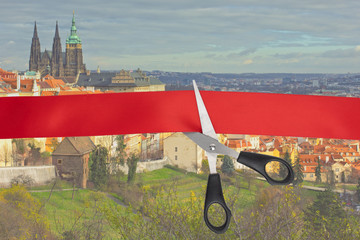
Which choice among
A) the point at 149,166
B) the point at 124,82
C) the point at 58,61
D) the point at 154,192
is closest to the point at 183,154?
the point at 149,166

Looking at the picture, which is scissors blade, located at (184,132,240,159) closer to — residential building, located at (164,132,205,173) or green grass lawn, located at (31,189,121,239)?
residential building, located at (164,132,205,173)

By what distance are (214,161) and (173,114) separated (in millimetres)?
82

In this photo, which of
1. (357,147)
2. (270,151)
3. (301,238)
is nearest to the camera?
(357,147)

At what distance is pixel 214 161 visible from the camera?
1.48 feet

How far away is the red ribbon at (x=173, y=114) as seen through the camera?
19.2 inches

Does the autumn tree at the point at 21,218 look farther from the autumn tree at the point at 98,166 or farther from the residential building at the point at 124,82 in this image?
the residential building at the point at 124,82

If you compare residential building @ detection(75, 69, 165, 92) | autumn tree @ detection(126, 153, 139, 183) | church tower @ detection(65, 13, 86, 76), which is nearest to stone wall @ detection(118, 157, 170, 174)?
autumn tree @ detection(126, 153, 139, 183)

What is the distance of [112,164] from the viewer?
0.73 metres

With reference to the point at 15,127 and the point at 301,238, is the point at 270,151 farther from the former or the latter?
the point at 15,127

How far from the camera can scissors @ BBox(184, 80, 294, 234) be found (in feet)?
1.39

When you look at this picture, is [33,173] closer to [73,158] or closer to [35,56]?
[73,158]

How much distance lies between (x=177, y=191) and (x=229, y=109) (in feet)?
1.27

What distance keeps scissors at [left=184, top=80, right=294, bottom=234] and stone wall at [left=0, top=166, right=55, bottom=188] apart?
281 mm

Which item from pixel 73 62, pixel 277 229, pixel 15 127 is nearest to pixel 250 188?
pixel 277 229
